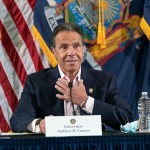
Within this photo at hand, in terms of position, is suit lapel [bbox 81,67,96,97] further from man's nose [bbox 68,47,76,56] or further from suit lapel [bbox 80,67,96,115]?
man's nose [bbox 68,47,76,56]

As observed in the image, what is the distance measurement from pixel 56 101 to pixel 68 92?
214mm

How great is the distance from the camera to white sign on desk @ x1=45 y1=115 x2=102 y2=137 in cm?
213

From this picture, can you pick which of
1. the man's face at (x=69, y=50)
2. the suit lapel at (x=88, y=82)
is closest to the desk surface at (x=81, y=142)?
the suit lapel at (x=88, y=82)

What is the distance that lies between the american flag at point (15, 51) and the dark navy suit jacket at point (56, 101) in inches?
52.5

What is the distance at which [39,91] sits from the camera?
3.11 m

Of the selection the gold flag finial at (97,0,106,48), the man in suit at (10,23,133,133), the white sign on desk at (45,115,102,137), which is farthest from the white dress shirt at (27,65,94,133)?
the gold flag finial at (97,0,106,48)

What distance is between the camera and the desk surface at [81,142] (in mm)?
2109

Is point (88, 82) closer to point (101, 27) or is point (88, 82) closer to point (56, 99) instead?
point (56, 99)

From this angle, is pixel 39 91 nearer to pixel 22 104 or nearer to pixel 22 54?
pixel 22 104

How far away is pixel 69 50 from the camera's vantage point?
119 inches

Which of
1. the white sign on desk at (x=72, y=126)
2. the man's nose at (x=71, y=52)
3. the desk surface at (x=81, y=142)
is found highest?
the man's nose at (x=71, y=52)

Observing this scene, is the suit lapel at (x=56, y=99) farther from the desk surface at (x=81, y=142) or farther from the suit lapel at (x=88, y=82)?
the desk surface at (x=81, y=142)

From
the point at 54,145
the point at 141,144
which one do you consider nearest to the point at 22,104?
the point at 54,145

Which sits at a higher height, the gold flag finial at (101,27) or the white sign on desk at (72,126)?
the gold flag finial at (101,27)
